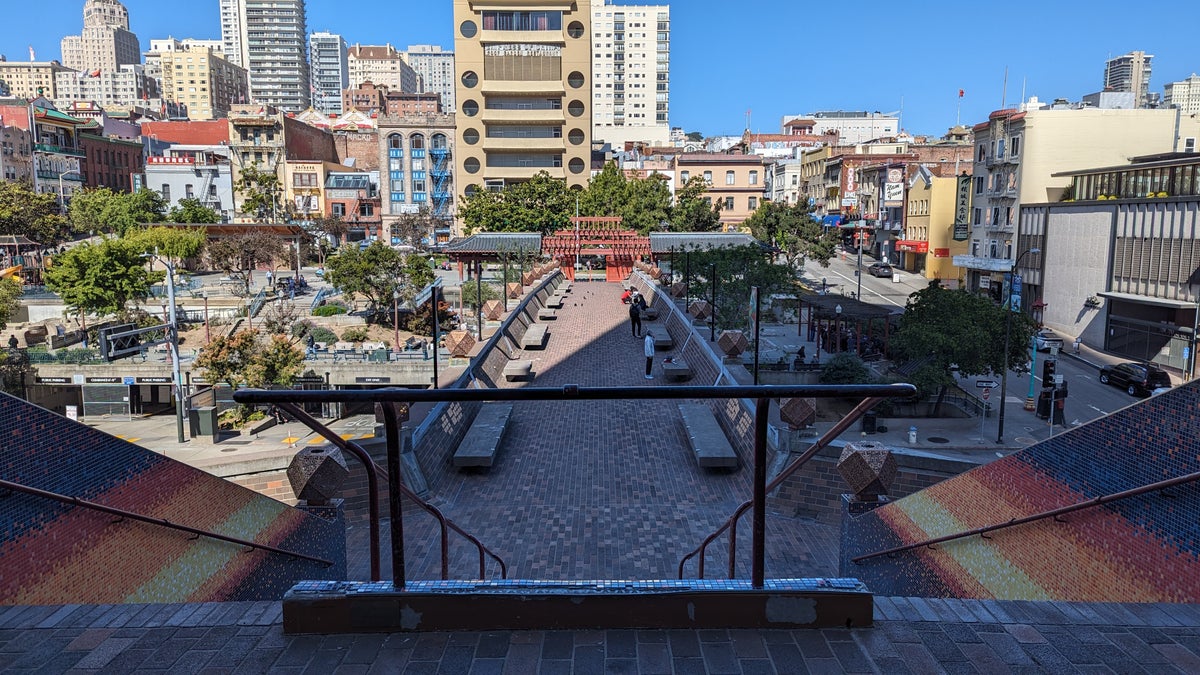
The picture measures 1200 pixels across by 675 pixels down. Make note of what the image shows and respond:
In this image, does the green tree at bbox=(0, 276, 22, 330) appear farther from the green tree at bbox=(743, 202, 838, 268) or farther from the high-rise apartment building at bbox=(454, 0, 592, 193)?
the green tree at bbox=(743, 202, 838, 268)

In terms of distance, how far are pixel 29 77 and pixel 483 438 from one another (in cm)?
21930

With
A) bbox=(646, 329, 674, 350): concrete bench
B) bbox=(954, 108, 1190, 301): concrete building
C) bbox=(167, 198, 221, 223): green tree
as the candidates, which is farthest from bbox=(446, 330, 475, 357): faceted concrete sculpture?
bbox=(167, 198, 221, 223): green tree

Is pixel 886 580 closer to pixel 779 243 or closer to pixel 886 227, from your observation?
pixel 779 243

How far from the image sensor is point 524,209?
60531 mm

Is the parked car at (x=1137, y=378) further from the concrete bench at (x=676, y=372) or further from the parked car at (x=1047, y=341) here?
→ the concrete bench at (x=676, y=372)

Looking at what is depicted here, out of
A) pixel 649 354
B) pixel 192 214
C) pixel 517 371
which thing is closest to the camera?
pixel 517 371

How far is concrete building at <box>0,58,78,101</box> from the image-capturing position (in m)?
180

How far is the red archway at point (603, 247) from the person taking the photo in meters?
49.1

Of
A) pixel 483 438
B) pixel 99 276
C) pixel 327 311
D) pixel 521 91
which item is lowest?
pixel 327 311

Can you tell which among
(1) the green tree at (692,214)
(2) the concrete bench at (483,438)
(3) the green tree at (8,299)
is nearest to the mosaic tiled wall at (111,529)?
(2) the concrete bench at (483,438)

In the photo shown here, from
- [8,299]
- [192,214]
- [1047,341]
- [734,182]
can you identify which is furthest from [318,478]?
[734,182]

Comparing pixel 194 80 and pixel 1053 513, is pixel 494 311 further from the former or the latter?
pixel 194 80

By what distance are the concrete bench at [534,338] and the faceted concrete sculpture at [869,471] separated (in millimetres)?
16574

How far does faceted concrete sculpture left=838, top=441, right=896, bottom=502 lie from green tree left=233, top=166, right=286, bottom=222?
248 ft
